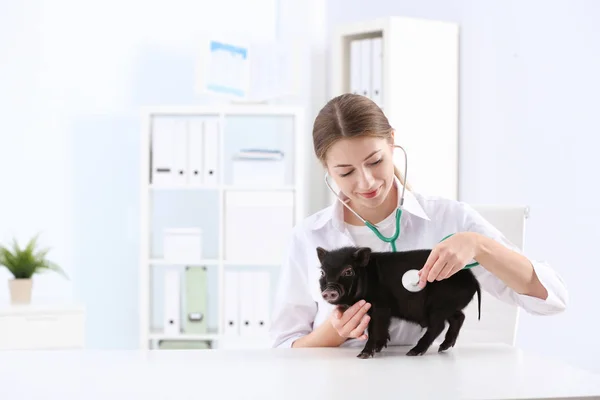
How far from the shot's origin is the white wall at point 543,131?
2617mm

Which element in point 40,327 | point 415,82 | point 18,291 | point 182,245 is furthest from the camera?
point 182,245

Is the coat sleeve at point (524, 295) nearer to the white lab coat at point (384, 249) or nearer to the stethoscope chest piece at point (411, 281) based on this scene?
the white lab coat at point (384, 249)

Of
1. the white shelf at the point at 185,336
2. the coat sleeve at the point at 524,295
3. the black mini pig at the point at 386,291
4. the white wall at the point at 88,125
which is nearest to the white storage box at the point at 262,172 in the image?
the white wall at the point at 88,125

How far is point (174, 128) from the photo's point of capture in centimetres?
337

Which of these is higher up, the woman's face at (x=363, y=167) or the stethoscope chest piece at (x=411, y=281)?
the woman's face at (x=363, y=167)

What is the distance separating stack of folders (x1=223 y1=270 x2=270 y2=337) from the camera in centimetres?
337

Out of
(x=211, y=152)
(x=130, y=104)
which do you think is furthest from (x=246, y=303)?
(x=130, y=104)

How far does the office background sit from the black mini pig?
1668mm

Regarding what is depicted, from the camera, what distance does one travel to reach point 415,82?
10.7 feet

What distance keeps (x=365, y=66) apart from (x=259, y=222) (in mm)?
837

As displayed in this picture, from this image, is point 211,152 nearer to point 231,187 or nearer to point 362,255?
point 231,187

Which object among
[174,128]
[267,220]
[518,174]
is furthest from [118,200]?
[518,174]

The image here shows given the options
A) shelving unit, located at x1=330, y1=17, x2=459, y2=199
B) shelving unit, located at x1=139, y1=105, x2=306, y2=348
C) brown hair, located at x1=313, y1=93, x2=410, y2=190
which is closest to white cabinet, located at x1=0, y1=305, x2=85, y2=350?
shelving unit, located at x1=139, y1=105, x2=306, y2=348

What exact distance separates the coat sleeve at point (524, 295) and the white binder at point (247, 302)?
192 centimetres
